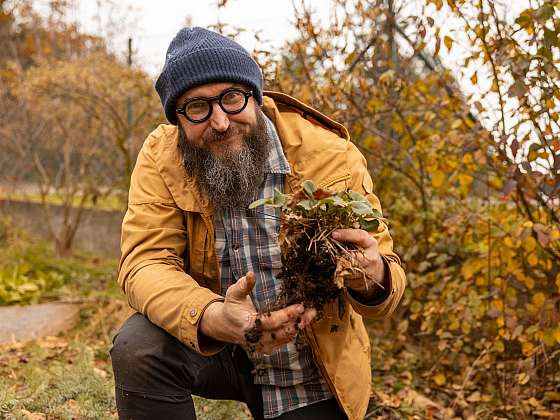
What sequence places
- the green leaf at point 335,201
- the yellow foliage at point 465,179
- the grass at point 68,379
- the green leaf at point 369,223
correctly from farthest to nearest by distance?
the yellow foliage at point 465,179
the grass at point 68,379
the green leaf at point 369,223
the green leaf at point 335,201

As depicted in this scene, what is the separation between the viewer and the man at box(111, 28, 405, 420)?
2.28 metres

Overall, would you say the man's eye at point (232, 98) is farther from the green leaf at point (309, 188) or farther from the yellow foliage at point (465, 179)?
the yellow foliage at point (465, 179)

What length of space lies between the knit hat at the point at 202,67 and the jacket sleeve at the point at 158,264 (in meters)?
0.26

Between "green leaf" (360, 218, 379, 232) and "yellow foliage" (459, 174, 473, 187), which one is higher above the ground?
"yellow foliage" (459, 174, 473, 187)

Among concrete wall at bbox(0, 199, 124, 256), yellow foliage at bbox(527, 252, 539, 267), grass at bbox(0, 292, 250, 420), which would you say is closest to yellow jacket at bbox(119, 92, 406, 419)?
grass at bbox(0, 292, 250, 420)

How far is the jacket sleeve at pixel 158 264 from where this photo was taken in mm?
2143

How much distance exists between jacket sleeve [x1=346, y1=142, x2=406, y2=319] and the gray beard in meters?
0.33

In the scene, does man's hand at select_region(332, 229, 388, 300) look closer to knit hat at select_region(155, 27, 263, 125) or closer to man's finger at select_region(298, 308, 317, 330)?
man's finger at select_region(298, 308, 317, 330)

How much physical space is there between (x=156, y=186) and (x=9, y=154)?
744cm

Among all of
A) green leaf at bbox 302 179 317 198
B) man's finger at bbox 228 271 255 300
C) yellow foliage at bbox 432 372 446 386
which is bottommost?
yellow foliage at bbox 432 372 446 386

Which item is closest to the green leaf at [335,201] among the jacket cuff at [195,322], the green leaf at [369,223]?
the green leaf at [369,223]

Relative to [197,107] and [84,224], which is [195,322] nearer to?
[197,107]

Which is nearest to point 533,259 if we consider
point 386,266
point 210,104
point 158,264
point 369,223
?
point 386,266

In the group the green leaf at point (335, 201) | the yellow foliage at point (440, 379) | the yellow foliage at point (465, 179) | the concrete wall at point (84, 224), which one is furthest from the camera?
the concrete wall at point (84, 224)
